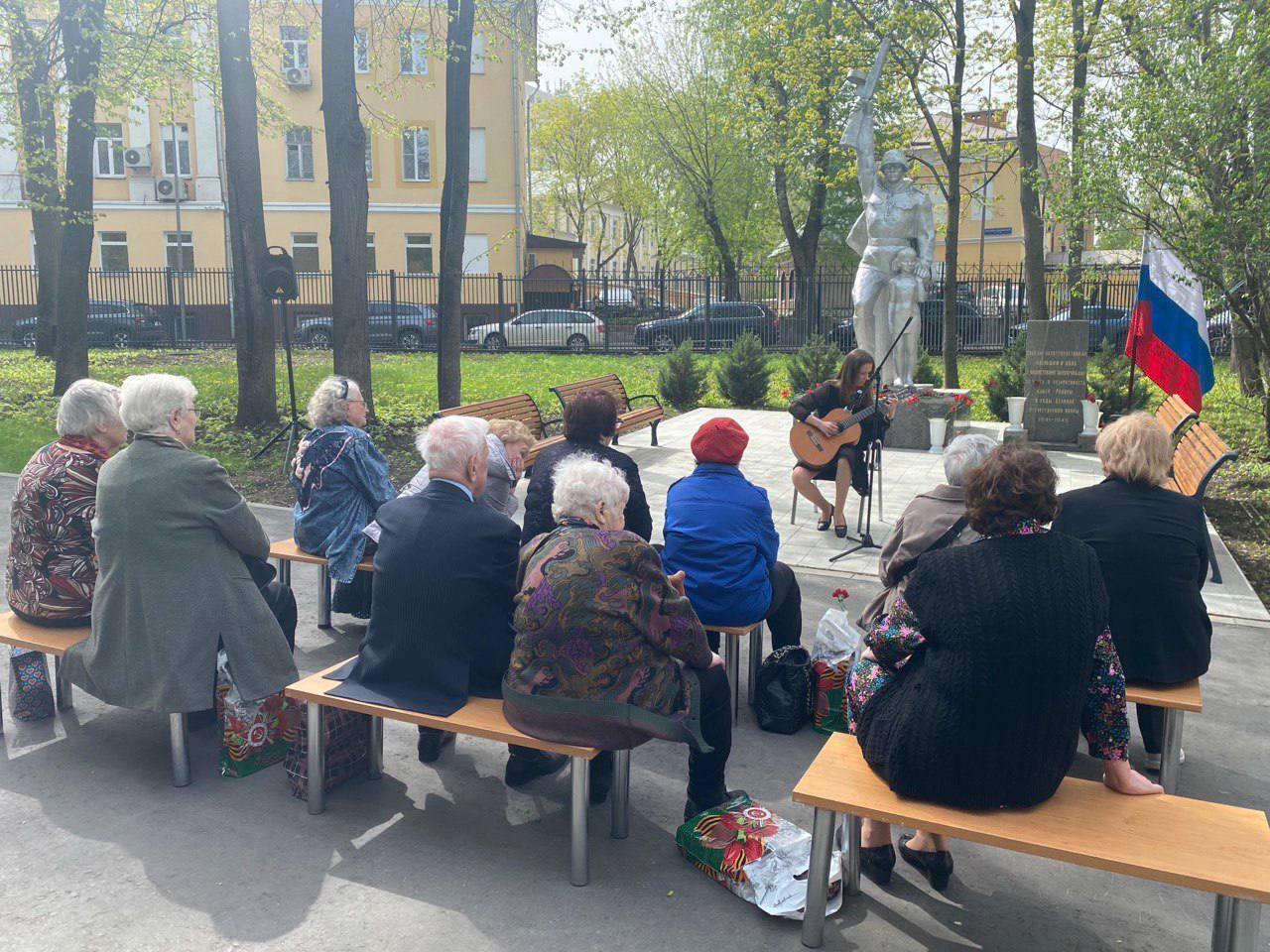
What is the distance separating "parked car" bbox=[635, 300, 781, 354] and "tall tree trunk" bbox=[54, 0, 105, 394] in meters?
15.2

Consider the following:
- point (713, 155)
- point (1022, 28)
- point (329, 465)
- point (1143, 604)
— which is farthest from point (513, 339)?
point (1143, 604)

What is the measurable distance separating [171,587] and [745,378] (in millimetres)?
14057

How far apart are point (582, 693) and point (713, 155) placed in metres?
37.5

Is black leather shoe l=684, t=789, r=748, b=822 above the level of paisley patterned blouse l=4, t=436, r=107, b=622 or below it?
below

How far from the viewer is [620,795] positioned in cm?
411

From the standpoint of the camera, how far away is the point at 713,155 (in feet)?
129

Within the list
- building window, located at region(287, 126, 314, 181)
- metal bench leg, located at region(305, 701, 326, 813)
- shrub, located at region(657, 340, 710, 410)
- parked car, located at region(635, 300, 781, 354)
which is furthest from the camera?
building window, located at region(287, 126, 314, 181)

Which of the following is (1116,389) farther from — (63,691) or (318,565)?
(63,691)

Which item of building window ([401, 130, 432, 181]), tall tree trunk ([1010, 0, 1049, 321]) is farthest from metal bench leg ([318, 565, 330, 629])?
building window ([401, 130, 432, 181])

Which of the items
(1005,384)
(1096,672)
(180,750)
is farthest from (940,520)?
(1005,384)

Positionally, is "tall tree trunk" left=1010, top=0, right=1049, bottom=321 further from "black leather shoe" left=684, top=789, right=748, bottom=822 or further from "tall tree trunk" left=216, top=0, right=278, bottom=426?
"black leather shoe" left=684, top=789, right=748, bottom=822

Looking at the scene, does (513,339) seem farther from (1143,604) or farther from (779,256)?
(1143,604)

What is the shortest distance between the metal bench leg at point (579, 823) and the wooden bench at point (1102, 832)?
0.76m

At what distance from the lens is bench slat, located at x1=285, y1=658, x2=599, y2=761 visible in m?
3.83
